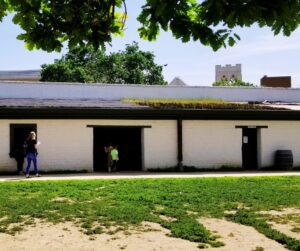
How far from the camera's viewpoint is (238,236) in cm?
807

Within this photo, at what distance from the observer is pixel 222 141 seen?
21047mm

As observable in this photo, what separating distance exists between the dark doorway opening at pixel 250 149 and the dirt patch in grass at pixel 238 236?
12898 mm

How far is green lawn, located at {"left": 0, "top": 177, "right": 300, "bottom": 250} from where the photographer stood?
28.8 feet

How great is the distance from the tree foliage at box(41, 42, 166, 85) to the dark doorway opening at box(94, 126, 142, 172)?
3213cm

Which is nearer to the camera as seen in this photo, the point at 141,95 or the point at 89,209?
the point at 89,209

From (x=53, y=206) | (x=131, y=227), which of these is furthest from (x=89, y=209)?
(x=131, y=227)

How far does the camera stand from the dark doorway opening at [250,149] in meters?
21.9

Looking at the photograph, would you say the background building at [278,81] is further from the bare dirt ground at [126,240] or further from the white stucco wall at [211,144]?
the bare dirt ground at [126,240]

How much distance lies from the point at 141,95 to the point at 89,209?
15179 mm

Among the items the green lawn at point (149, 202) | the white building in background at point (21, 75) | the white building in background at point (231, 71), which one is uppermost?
the white building in background at point (231, 71)

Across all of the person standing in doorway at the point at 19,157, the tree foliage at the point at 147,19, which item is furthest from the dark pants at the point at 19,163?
the tree foliage at the point at 147,19

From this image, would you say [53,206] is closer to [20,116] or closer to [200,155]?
[20,116]

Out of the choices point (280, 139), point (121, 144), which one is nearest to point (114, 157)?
point (121, 144)

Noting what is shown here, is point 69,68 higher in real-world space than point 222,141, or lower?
higher
